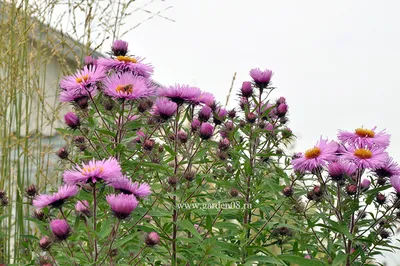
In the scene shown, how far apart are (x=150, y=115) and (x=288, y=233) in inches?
30.9

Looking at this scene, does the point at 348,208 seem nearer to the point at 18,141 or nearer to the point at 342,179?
the point at 342,179

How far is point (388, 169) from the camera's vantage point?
191cm

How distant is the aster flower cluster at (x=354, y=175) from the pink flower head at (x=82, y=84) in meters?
0.71

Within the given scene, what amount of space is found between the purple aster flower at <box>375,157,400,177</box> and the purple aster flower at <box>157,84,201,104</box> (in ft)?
2.13

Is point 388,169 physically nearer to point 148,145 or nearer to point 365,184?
point 365,184

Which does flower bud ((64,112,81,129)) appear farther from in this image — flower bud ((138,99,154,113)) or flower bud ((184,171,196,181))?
flower bud ((184,171,196,181))

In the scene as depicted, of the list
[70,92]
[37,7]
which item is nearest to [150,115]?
[70,92]

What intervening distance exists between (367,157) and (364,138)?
149 mm

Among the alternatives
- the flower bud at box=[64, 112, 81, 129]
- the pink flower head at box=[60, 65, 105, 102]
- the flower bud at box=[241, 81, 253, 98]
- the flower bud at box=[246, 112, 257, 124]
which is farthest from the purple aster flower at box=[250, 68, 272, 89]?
the flower bud at box=[64, 112, 81, 129]

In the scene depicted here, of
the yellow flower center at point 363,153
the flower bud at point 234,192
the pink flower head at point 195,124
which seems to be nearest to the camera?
the yellow flower center at point 363,153

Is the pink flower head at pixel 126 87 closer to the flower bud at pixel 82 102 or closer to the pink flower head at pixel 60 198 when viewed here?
the flower bud at pixel 82 102

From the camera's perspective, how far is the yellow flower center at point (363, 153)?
1850mm

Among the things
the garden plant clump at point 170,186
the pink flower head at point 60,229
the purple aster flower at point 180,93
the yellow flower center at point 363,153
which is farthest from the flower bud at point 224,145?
the pink flower head at point 60,229

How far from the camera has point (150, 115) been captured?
1.91 meters
